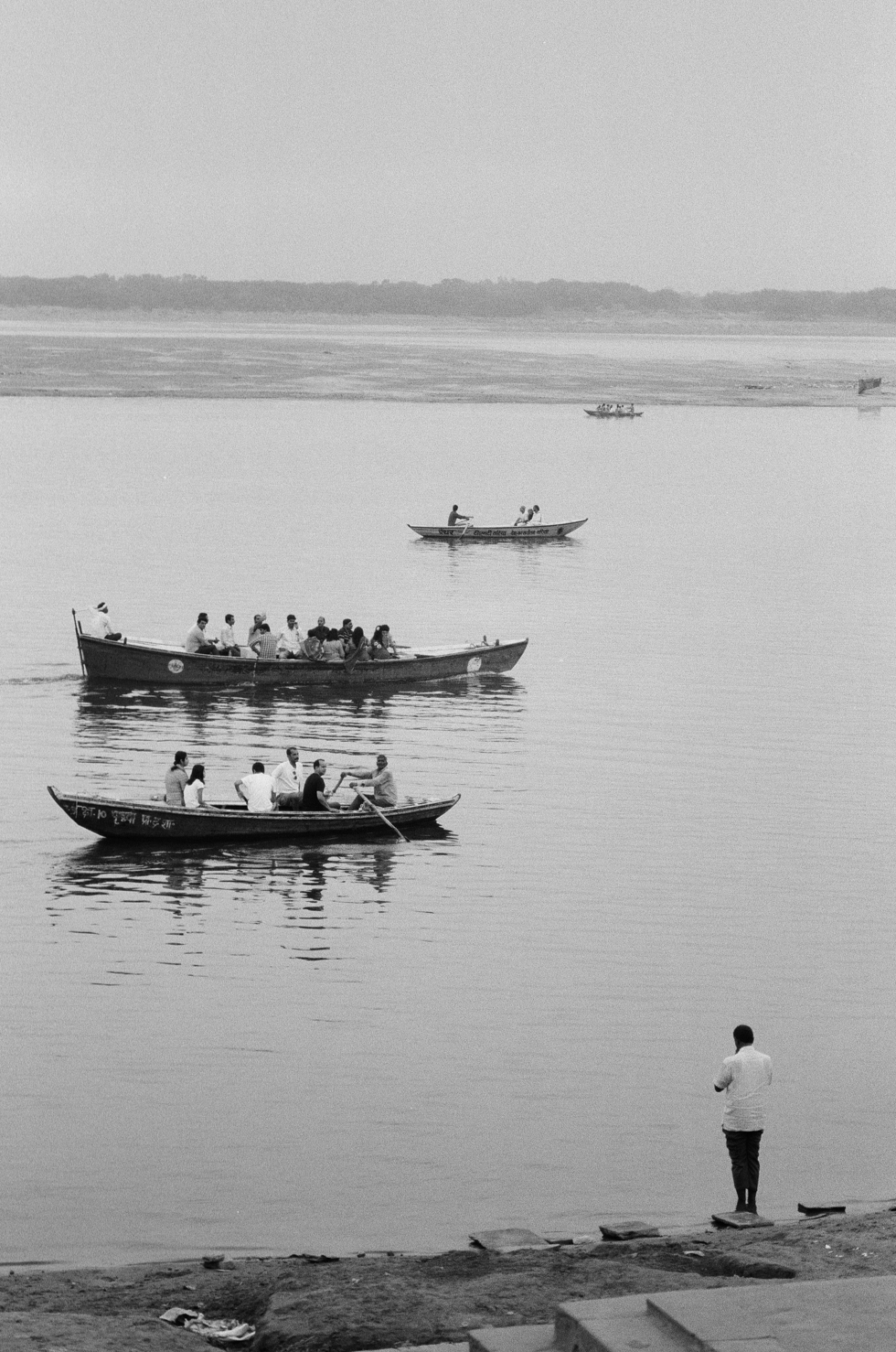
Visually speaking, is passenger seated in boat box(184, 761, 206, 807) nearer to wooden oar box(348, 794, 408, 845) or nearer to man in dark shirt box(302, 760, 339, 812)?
man in dark shirt box(302, 760, 339, 812)

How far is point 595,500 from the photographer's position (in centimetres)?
8700

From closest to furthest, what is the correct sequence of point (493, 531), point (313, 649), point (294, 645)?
point (313, 649), point (294, 645), point (493, 531)

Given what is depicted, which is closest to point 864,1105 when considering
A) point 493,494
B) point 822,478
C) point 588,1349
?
point 588,1349

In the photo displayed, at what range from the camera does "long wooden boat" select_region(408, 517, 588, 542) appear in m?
68.6

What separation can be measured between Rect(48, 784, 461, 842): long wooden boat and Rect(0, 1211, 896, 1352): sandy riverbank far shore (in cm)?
1362

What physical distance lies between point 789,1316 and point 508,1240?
528 cm

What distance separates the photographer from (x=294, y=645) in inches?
1673

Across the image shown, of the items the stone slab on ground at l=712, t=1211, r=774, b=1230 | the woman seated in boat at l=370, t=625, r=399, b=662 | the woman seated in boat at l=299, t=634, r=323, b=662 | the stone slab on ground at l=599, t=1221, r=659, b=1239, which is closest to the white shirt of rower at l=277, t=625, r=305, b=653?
the woman seated in boat at l=299, t=634, r=323, b=662

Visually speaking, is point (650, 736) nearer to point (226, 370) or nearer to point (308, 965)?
point (308, 965)

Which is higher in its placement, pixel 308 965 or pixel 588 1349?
pixel 588 1349

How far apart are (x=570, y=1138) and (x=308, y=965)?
593cm

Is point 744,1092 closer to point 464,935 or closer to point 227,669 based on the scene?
point 464,935

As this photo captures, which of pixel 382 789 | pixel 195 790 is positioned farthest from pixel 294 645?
pixel 195 790

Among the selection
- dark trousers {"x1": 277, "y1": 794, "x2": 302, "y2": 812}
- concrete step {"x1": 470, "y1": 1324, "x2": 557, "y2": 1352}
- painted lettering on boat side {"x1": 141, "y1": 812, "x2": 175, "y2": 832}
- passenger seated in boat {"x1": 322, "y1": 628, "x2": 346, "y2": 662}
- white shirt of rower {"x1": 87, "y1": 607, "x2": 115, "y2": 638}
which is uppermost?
white shirt of rower {"x1": 87, "y1": 607, "x2": 115, "y2": 638}
